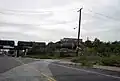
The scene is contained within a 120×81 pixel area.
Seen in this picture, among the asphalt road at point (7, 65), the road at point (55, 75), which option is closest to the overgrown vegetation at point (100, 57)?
the asphalt road at point (7, 65)

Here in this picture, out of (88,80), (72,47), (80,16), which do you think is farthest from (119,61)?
(72,47)

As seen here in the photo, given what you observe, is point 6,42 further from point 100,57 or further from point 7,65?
point 7,65

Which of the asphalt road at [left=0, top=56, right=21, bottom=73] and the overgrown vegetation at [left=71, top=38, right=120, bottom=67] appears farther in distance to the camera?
the overgrown vegetation at [left=71, top=38, right=120, bottom=67]

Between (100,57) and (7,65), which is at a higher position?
(100,57)

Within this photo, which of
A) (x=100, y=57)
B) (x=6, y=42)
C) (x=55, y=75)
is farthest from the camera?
(x=6, y=42)

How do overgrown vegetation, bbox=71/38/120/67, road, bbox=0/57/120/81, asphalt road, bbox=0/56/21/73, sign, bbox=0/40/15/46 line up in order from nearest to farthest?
road, bbox=0/57/120/81 → asphalt road, bbox=0/56/21/73 → overgrown vegetation, bbox=71/38/120/67 → sign, bbox=0/40/15/46

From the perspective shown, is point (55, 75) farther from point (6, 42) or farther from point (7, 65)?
point (6, 42)

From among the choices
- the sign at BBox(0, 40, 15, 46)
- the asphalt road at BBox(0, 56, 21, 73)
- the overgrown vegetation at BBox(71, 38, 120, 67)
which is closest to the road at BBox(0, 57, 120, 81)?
the asphalt road at BBox(0, 56, 21, 73)

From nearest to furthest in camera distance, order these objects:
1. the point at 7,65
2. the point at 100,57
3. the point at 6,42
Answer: the point at 7,65 → the point at 100,57 → the point at 6,42

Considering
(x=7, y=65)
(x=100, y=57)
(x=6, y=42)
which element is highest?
(x=6, y=42)

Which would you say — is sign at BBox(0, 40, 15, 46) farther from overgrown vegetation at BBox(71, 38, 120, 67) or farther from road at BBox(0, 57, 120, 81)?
road at BBox(0, 57, 120, 81)

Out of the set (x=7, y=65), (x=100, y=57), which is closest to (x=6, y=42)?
(x=100, y=57)

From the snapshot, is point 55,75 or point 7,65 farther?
point 7,65

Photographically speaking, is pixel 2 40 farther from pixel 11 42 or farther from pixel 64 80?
pixel 64 80
